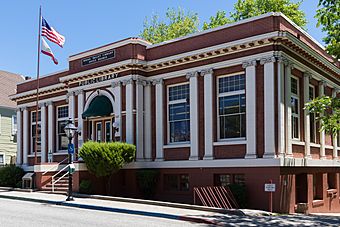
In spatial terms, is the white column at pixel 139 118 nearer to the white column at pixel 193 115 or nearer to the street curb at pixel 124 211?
the white column at pixel 193 115

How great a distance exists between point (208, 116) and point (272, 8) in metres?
21.1

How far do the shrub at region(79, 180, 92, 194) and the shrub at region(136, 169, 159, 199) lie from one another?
2446mm

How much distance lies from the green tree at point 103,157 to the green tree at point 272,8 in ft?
73.6

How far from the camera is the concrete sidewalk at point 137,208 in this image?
14993 mm

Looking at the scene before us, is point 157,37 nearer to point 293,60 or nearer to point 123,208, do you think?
point 293,60

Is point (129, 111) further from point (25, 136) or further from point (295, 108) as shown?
point (25, 136)

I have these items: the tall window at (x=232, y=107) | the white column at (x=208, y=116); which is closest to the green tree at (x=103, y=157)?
the white column at (x=208, y=116)

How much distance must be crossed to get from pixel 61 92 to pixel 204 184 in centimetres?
1290

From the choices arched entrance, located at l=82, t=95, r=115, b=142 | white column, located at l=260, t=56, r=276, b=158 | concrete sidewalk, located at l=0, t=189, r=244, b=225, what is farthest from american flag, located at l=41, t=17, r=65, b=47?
white column, located at l=260, t=56, r=276, b=158

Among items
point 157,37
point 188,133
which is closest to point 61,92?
point 188,133

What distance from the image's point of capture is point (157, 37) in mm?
47188

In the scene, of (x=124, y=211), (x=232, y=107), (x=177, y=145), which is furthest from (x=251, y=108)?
(x=124, y=211)

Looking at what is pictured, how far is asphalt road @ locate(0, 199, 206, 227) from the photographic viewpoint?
13133 millimetres

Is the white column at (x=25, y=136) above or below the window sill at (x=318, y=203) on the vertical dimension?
above
